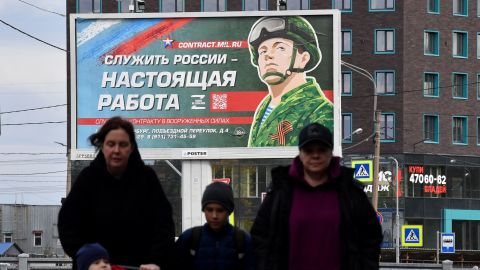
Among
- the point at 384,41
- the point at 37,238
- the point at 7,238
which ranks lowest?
the point at 37,238

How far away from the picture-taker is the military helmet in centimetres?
2691

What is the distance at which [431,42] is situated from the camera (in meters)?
72.2

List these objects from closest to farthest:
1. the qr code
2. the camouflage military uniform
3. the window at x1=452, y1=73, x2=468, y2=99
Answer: the camouflage military uniform, the qr code, the window at x1=452, y1=73, x2=468, y2=99

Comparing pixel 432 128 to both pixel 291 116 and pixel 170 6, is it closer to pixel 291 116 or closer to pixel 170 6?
pixel 170 6

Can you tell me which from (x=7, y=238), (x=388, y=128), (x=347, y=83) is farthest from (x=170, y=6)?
(x=7, y=238)

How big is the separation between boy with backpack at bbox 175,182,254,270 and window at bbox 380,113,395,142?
208 ft

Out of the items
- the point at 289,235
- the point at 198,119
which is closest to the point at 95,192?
the point at 289,235

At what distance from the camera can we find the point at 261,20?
26938mm

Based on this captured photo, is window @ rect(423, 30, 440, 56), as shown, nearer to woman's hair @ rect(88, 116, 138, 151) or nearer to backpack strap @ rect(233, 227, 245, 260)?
backpack strap @ rect(233, 227, 245, 260)

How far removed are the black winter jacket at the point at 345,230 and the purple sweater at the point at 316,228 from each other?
4 cm

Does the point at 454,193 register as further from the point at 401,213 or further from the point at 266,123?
the point at 266,123

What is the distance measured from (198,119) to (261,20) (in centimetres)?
265

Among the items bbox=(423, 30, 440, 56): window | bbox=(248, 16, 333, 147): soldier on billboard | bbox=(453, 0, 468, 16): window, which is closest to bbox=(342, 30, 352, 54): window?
bbox=(423, 30, 440, 56): window

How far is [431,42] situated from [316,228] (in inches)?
2628
